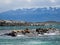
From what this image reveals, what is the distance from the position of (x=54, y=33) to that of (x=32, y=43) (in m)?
17.6

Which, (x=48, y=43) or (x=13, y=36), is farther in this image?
(x=13, y=36)

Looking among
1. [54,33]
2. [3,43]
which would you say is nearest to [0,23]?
[54,33]

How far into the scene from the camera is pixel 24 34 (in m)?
65.8

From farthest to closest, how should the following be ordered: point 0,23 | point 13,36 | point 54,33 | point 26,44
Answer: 1. point 0,23
2. point 54,33
3. point 13,36
4. point 26,44

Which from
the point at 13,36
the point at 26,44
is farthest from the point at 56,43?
the point at 13,36

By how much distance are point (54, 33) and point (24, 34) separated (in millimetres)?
8207

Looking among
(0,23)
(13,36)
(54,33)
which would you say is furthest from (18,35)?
(0,23)

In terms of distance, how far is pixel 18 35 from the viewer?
65000mm

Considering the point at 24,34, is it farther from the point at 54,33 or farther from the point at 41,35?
the point at 54,33

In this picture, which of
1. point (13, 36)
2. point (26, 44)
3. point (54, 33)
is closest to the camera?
point (26, 44)

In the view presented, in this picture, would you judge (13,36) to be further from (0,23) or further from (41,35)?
(0,23)

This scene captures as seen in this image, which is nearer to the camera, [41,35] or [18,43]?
[18,43]

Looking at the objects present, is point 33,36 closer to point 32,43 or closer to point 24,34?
point 24,34

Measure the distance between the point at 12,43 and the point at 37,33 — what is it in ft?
46.7
